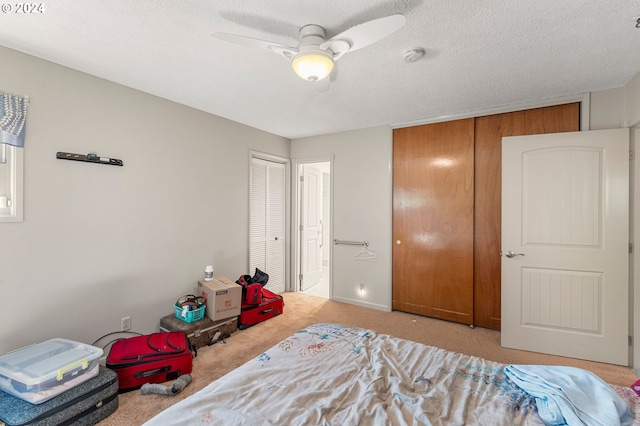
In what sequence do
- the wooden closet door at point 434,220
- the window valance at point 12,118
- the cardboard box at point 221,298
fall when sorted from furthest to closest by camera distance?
the wooden closet door at point 434,220 < the cardboard box at point 221,298 < the window valance at point 12,118

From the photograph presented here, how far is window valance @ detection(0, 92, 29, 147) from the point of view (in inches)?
75.5

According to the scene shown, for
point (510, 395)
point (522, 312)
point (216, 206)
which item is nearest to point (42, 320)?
point (216, 206)

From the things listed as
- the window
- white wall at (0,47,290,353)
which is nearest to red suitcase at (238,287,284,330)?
white wall at (0,47,290,353)

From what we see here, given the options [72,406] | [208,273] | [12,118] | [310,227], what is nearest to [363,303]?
[310,227]

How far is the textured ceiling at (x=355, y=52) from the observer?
1.59 meters

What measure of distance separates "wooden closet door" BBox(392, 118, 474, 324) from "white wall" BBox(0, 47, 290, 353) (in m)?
2.29

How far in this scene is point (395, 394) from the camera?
1197mm

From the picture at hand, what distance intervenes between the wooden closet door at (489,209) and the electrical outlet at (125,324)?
3621 mm

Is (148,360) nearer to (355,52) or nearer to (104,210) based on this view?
(104,210)

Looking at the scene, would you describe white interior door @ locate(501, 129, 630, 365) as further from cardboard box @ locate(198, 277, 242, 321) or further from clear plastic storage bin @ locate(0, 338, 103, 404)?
clear plastic storage bin @ locate(0, 338, 103, 404)

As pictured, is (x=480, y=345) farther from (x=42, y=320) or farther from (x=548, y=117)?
(x=42, y=320)

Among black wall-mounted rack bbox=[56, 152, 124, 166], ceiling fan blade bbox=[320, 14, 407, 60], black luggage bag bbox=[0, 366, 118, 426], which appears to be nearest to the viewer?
ceiling fan blade bbox=[320, 14, 407, 60]

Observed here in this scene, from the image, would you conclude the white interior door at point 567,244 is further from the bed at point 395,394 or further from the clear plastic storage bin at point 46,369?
the clear plastic storage bin at point 46,369

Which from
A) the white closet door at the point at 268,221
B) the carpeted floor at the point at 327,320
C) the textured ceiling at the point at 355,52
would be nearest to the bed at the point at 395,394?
the carpeted floor at the point at 327,320
